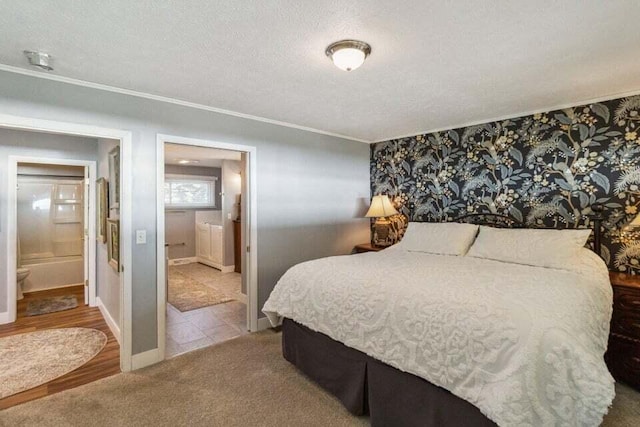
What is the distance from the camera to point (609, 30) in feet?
5.68

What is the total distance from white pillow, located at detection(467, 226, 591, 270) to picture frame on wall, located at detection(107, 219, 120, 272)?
3383mm

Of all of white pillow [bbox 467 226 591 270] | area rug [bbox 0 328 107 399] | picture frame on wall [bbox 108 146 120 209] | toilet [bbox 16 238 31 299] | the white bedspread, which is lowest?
area rug [bbox 0 328 107 399]

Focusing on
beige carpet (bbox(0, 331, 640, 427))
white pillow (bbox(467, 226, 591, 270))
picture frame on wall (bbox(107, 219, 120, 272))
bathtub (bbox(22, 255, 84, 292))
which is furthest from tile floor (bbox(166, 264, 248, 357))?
white pillow (bbox(467, 226, 591, 270))

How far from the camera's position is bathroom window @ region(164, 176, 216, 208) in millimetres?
7137

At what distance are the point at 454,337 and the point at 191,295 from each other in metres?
4.20

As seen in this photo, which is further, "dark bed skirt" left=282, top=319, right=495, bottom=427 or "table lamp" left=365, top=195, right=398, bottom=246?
"table lamp" left=365, top=195, right=398, bottom=246

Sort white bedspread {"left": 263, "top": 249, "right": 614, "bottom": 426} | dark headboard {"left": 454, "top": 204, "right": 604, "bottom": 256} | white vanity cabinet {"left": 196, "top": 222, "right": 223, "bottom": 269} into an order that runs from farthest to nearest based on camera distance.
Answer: white vanity cabinet {"left": 196, "top": 222, "right": 223, "bottom": 269}
dark headboard {"left": 454, "top": 204, "right": 604, "bottom": 256}
white bedspread {"left": 263, "top": 249, "right": 614, "bottom": 426}

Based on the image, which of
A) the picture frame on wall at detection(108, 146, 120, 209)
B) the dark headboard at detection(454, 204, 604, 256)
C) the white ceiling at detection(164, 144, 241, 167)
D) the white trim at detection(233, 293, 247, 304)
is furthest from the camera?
the white ceiling at detection(164, 144, 241, 167)

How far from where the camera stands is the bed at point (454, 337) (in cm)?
136

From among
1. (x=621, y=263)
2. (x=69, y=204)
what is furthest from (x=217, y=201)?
(x=621, y=263)

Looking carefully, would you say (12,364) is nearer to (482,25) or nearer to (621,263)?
(482,25)

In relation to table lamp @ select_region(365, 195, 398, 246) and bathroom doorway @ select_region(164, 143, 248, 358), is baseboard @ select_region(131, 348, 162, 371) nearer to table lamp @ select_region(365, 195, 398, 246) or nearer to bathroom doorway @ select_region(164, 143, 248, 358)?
bathroom doorway @ select_region(164, 143, 248, 358)

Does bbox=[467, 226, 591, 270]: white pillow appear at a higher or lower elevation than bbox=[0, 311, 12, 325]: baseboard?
higher

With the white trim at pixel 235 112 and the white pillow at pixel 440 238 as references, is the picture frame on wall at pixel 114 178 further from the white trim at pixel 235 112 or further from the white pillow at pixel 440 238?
the white pillow at pixel 440 238
